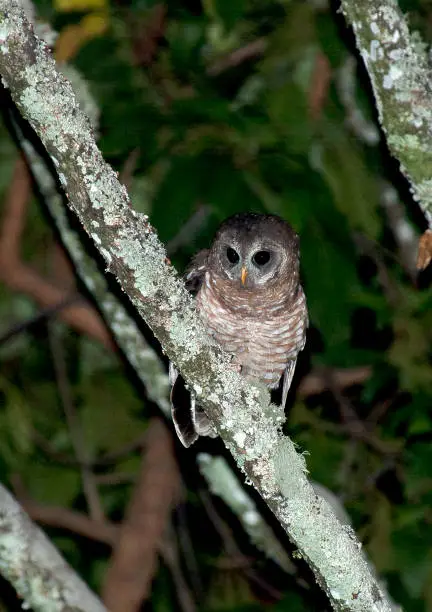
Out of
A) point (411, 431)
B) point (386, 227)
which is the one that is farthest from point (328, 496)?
point (386, 227)

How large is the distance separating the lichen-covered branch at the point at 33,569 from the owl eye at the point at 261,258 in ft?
4.54

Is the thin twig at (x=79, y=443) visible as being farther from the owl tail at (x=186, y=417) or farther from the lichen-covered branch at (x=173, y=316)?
the lichen-covered branch at (x=173, y=316)

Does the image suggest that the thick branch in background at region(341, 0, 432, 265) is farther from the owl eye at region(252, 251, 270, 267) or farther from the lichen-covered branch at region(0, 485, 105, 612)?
the lichen-covered branch at region(0, 485, 105, 612)

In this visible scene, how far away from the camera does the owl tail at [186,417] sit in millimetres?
3971

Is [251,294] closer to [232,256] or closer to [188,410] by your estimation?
[232,256]

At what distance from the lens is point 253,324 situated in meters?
4.22

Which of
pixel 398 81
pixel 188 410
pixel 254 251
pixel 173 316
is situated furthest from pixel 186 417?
pixel 398 81

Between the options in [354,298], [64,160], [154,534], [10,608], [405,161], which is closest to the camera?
[64,160]

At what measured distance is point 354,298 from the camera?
4551mm

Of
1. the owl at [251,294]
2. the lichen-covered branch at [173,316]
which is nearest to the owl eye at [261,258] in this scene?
the owl at [251,294]

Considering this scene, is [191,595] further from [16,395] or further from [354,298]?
[354,298]

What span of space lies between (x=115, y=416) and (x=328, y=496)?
173 cm

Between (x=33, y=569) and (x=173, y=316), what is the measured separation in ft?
5.00

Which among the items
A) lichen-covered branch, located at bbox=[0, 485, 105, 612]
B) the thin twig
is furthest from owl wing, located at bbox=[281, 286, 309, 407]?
the thin twig
